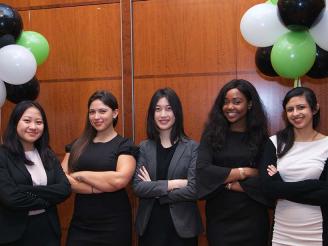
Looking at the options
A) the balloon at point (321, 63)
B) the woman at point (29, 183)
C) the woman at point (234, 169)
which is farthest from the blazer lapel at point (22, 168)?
the balloon at point (321, 63)

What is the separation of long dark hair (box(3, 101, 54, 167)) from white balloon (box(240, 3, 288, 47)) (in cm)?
154

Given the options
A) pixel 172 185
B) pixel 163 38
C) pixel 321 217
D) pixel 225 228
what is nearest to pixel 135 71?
pixel 163 38

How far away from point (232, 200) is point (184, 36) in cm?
178

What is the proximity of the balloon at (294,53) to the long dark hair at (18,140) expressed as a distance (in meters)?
1.62

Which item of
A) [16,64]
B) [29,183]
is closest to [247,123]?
[29,183]

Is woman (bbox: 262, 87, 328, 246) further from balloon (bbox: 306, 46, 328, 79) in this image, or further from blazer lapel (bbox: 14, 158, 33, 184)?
blazer lapel (bbox: 14, 158, 33, 184)

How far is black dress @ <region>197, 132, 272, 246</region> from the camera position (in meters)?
2.86

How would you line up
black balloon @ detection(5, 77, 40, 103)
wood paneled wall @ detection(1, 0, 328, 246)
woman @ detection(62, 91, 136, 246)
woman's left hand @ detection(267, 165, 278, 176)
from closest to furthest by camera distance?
→ 1. woman's left hand @ detection(267, 165, 278, 176)
2. woman @ detection(62, 91, 136, 246)
3. black balloon @ detection(5, 77, 40, 103)
4. wood paneled wall @ detection(1, 0, 328, 246)

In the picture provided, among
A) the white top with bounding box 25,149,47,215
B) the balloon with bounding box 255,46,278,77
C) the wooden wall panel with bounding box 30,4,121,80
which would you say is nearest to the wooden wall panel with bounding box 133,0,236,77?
the wooden wall panel with bounding box 30,4,121,80

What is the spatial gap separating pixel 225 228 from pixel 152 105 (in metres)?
1.00

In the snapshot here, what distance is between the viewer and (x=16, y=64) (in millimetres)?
3070

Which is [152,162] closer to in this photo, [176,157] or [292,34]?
[176,157]

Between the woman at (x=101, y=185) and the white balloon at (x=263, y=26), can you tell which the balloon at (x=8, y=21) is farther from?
the white balloon at (x=263, y=26)

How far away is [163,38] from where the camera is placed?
4.14m
